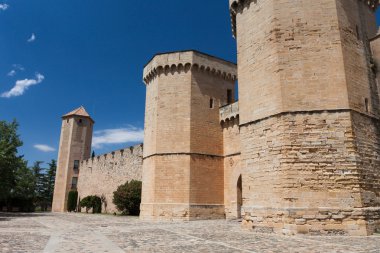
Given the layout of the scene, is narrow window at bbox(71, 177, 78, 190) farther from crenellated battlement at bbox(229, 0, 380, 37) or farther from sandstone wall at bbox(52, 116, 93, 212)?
crenellated battlement at bbox(229, 0, 380, 37)

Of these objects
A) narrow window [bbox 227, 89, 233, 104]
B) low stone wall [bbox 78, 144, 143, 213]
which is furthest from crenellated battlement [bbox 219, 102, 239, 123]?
low stone wall [bbox 78, 144, 143, 213]

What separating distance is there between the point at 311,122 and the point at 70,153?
31.0 meters

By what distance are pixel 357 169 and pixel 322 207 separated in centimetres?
160

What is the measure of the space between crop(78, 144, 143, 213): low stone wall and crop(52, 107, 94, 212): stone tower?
124 cm

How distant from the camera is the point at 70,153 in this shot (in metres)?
35.4

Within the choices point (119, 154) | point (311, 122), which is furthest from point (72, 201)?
point (311, 122)

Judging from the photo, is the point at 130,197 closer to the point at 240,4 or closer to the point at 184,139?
the point at 184,139

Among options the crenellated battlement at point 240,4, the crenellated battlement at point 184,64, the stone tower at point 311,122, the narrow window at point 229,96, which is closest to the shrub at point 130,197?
the crenellated battlement at point 184,64

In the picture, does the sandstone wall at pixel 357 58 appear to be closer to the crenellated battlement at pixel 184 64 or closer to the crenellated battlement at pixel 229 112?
the crenellated battlement at pixel 229 112

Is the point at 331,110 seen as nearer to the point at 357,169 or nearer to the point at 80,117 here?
the point at 357,169

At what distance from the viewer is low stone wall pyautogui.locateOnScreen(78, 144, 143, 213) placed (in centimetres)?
2492

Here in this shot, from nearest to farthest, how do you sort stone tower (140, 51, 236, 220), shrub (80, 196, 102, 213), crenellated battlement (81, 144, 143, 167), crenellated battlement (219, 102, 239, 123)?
stone tower (140, 51, 236, 220) < crenellated battlement (219, 102, 239, 123) < crenellated battlement (81, 144, 143, 167) < shrub (80, 196, 102, 213)

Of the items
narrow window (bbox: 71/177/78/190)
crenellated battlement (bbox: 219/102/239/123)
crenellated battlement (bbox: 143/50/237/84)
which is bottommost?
narrow window (bbox: 71/177/78/190)

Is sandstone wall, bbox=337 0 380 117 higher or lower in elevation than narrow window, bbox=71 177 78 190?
higher
